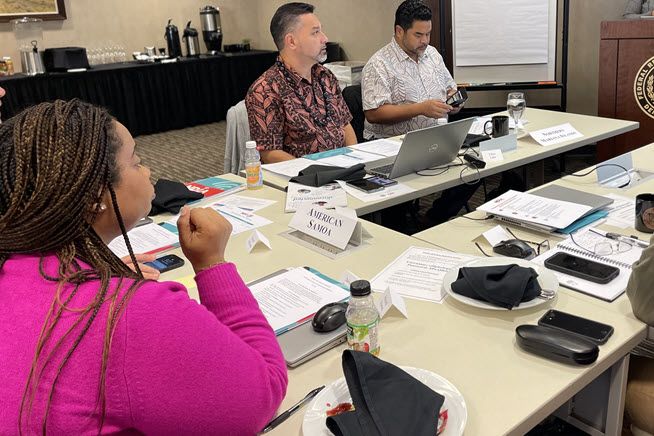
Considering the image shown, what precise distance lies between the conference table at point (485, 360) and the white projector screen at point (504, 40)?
11.7ft

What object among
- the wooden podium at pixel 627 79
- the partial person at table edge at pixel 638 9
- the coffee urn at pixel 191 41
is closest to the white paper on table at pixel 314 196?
the wooden podium at pixel 627 79

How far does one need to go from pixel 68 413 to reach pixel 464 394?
659 mm

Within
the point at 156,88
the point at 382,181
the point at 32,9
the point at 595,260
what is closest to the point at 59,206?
the point at 595,260

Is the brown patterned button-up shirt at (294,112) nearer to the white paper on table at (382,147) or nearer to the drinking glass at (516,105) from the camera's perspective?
the white paper on table at (382,147)

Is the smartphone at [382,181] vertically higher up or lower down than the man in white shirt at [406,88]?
lower down

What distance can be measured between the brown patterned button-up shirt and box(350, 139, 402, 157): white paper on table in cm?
22

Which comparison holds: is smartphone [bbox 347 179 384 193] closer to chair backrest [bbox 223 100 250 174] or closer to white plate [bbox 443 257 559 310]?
white plate [bbox 443 257 559 310]

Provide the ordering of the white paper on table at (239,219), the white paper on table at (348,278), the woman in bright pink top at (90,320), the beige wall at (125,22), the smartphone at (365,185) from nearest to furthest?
1. the woman in bright pink top at (90,320)
2. the white paper on table at (348,278)
3. the white paper on table at (239,219)
4. the smartphone at (365,185)
5. the beige wall at (125,22)

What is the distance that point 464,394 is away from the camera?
1.06 m

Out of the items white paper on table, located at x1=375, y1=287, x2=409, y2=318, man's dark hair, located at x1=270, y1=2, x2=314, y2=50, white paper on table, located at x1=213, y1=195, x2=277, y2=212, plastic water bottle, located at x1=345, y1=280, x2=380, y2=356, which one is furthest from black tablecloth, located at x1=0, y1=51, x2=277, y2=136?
plastic water bottle, located at x1=345, y1=280, x2=380, y2=356

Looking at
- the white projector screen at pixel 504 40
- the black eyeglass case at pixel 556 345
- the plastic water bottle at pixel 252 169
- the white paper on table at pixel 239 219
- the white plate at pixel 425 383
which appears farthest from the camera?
the white projector screen at pixel 504 40

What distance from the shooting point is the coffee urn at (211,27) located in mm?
7211

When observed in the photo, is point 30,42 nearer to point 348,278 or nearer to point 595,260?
point 348,278

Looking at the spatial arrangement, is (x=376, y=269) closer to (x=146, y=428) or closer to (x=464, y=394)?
(x=464, y=394)
